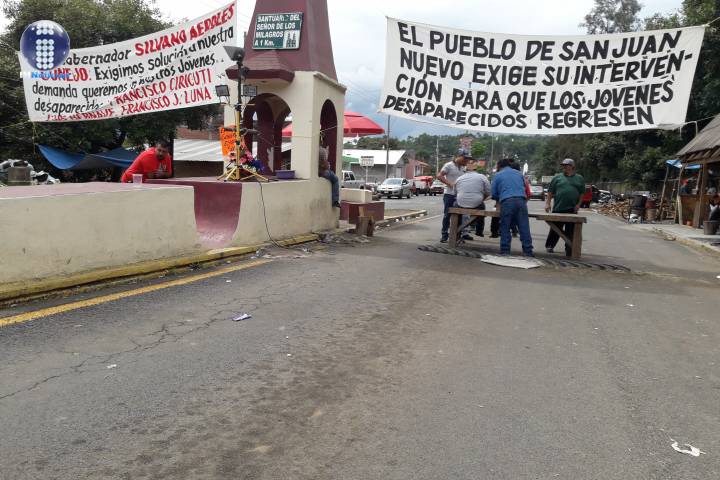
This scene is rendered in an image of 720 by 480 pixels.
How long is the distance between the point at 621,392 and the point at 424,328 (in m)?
1.75

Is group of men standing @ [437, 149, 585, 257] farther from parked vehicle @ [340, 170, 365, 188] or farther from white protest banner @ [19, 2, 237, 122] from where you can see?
parked vehicle @ [340, 170, 365, 188]

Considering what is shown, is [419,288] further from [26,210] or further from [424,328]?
[26,210]

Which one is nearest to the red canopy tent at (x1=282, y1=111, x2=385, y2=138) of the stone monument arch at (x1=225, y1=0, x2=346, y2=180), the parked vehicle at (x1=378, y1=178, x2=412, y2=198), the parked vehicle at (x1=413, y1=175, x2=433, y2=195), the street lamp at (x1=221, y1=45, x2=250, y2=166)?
the stone monument arch at (x1=225, y1=0, x2=346, y2=180)

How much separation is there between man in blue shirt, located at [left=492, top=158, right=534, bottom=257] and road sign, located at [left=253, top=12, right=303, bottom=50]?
4.98 metres

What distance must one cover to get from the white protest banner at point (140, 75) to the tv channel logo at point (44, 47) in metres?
0.20

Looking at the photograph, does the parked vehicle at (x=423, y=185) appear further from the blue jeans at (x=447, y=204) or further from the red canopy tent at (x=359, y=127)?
the blue jeans at (x=447, y=204)

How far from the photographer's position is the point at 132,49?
1035 cm

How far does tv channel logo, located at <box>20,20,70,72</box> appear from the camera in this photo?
34.0ft

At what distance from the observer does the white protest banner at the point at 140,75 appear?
9.75 meters

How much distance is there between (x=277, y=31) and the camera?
36.3 feet

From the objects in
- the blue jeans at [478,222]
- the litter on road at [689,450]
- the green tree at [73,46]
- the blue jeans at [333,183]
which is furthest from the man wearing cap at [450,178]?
the green tree at [73,46]

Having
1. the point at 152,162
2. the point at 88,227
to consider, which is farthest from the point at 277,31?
the point at 88,227

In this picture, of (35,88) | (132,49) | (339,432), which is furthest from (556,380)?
(35,88)

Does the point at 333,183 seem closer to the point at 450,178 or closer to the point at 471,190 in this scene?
the point at 450,178
